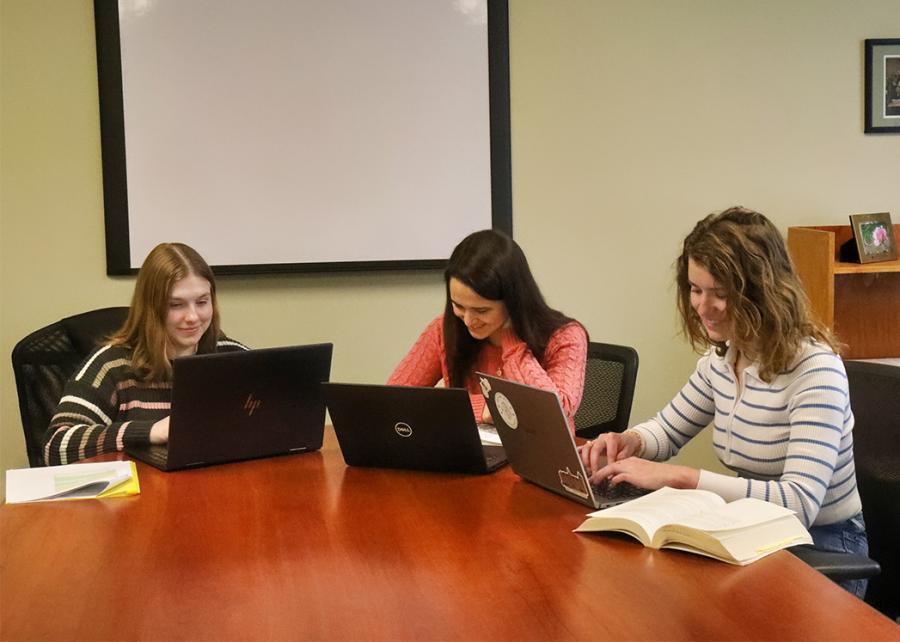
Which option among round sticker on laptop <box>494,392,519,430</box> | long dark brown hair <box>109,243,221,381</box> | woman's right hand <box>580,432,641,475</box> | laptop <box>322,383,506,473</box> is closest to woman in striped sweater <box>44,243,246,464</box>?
long dark brown hair <box>109,243,221,381</box>

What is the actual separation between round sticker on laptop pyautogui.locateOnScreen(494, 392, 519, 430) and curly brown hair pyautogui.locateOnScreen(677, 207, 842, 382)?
448 millimetres

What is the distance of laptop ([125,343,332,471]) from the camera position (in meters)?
2.08

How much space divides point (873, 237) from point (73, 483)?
8.99ft

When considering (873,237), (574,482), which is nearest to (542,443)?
(574,482)

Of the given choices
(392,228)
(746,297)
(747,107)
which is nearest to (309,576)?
(746,297)

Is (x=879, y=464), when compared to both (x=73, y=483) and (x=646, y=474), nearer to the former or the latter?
(x=646, y=474)

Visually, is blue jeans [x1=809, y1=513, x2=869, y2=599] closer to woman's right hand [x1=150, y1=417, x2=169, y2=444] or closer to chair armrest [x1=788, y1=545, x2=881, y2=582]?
chair armrest [x1=788, y1=545, x2=881, y2=582]

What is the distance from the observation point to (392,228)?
3.57m

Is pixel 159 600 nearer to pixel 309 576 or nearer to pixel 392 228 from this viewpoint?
pixel 309 576

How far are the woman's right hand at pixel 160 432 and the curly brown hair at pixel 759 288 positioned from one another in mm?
1168

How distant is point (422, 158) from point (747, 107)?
119cm

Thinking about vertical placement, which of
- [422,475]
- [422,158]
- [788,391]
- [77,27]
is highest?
[77,27]

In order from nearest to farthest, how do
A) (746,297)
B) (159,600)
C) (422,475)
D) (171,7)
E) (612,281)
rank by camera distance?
1. (159,600)
2. (746,297)
3. (422,475)
4. (171,7)
5. (612,281)

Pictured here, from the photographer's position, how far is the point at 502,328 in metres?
2.71
